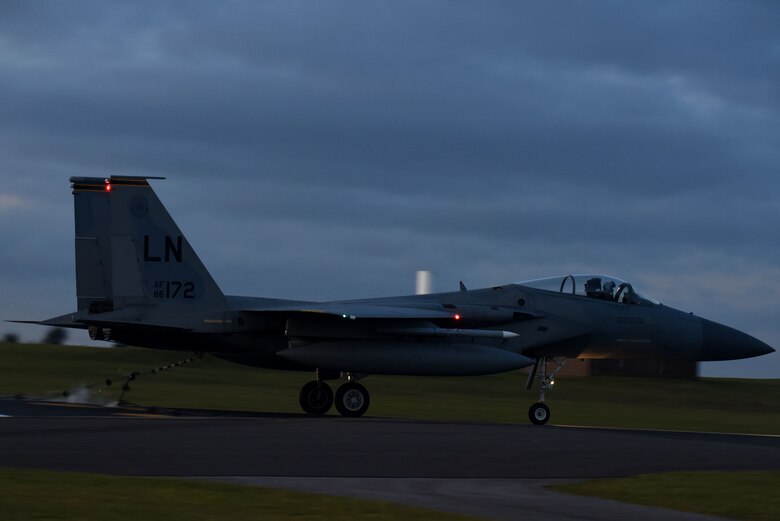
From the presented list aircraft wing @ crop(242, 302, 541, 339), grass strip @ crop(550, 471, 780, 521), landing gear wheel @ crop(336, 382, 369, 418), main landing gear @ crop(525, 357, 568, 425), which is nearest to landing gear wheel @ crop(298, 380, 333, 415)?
landing gear wheel @ crop(336, 382, 369, 418)

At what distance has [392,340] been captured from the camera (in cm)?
2370

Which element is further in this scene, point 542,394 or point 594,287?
point 594,287

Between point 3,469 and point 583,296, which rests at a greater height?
point 583,296

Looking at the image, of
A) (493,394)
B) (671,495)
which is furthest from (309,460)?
(493,394)

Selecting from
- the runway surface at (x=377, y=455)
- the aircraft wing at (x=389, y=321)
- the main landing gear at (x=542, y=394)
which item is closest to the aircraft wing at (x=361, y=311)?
the aircraft wing at (x=389, y=321)

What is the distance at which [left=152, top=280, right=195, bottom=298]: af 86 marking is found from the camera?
23219mm

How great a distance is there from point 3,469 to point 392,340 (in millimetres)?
12739

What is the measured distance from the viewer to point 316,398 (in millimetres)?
24688

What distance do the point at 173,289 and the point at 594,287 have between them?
9.51 metres

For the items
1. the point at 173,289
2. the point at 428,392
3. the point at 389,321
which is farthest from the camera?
the point at 428,392

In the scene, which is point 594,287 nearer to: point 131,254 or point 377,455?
point 131,254

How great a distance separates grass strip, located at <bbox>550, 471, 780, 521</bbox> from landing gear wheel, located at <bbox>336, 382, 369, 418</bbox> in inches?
440

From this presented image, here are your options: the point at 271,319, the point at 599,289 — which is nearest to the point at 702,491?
the point at 271,319

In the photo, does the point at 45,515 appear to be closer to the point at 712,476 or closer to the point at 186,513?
the point at 186,513
